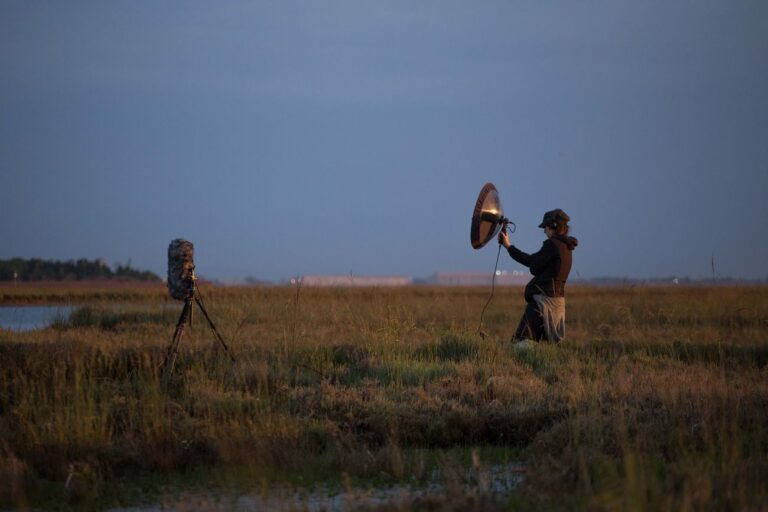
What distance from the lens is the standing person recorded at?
10766 mm

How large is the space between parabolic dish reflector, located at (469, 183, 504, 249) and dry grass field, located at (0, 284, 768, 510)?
61.9 inches

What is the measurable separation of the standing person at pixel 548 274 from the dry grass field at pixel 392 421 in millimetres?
440

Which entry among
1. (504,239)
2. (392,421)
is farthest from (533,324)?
(392,421)

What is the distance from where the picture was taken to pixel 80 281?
44281 mm

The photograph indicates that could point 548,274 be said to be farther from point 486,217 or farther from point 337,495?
point 337,495

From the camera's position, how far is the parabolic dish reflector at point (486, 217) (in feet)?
35.8

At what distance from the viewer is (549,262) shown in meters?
10.8

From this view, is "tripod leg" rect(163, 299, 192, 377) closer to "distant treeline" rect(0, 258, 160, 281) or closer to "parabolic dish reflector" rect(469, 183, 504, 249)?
"parabolic dish reflector" rect(469, 183, 504, 249)

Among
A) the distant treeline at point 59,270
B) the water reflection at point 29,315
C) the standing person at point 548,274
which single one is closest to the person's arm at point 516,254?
the standing person at point 548,274

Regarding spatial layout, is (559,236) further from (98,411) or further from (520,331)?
(98,411)

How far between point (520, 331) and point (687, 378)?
253cm

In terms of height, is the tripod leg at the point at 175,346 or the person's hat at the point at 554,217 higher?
the person's hat at the point at 554,217

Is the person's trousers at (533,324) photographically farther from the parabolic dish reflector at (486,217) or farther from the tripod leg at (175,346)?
the tripod leg at (175,346)

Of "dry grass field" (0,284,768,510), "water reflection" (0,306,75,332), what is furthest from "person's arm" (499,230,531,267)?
"water reflection" (0,306,75,332)
